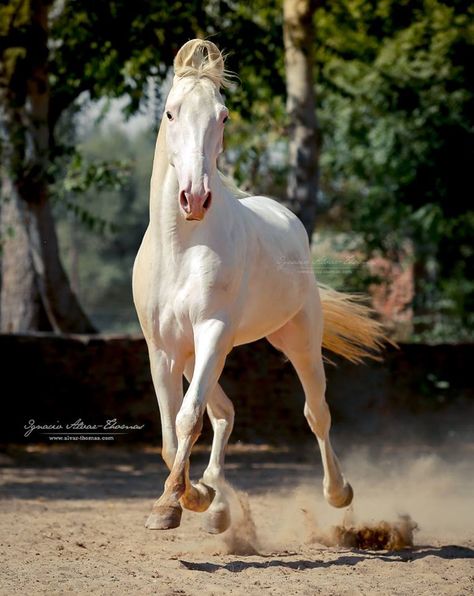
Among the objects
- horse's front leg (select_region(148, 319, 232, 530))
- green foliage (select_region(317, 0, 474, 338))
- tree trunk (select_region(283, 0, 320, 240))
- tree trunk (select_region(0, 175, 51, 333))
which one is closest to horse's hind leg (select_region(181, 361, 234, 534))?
horse's front leg (select_region(148, 319, 232, 530))

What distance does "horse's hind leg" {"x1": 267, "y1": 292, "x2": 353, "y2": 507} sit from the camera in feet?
21.0

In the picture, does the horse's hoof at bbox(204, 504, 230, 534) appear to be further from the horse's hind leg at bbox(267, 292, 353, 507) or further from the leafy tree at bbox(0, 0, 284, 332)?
the leafy tree at bbox(0, 0, 284, 332)

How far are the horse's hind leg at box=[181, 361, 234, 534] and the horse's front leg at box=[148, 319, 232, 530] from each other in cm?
30

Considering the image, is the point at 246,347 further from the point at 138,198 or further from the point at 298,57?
the point at 138,198


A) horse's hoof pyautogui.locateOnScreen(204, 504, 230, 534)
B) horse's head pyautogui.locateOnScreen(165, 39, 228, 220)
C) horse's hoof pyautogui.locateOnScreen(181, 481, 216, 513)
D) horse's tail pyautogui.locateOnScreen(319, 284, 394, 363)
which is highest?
horse's head pyautogui.locateOnScreen(165, 39, 228, 220)

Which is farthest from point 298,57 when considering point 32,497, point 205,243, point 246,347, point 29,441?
point 205,243

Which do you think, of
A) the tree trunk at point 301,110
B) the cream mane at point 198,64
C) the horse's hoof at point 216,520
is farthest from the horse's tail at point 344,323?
the tree trunk at point 301,110

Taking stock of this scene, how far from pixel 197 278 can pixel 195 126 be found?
2.51 ft

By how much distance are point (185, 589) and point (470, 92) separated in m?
12.5

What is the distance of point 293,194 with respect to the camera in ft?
41.0

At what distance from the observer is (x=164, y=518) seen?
15.6 ft

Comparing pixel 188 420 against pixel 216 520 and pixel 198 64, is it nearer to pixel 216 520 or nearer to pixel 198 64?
pixel 216 520

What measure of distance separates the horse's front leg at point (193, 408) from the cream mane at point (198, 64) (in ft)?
4.16

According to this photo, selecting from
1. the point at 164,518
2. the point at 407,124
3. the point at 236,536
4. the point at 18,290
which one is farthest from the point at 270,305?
the point at 407,124
